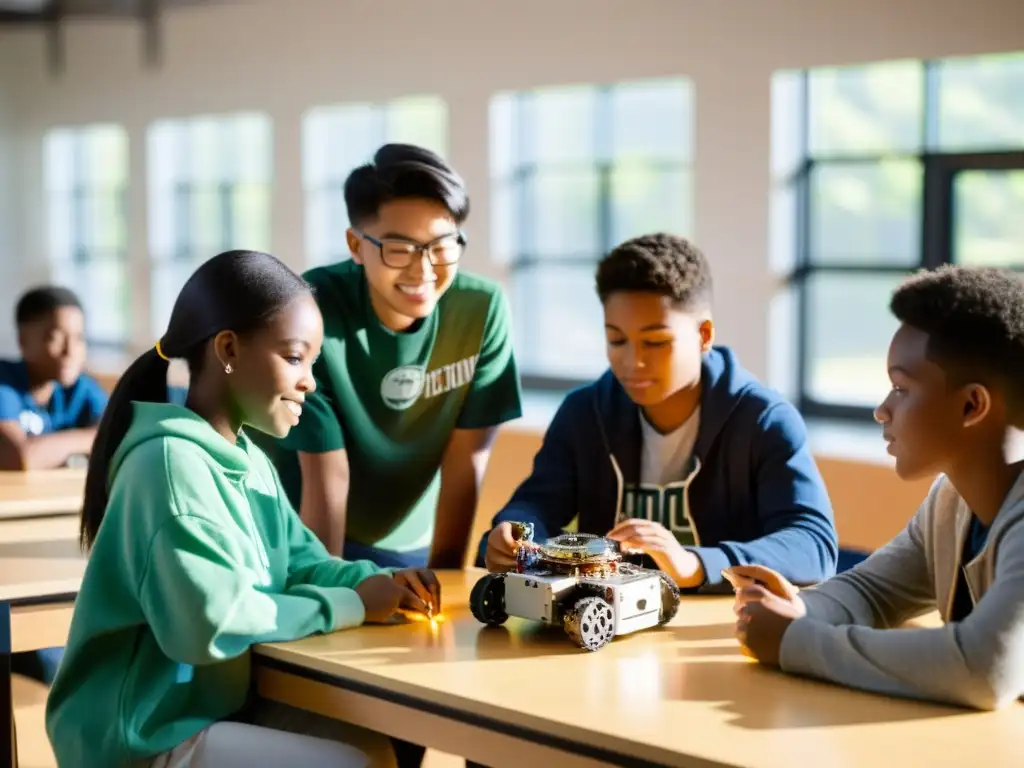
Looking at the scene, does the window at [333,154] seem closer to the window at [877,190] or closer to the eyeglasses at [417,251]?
the window at [877,190]

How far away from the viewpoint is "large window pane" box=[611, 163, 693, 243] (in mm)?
7012

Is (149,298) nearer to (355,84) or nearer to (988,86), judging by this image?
(355,84)

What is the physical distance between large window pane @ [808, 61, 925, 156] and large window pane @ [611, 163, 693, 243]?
838 mm

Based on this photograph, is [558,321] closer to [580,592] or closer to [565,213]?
[565,213]

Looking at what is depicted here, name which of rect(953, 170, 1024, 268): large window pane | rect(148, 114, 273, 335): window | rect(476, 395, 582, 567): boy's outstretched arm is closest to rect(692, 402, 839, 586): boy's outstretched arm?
rect(476, 395, 582, 567): boy's outstretched arm

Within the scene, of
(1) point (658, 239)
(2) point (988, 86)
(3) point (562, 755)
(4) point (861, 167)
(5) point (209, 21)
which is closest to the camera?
(3) point (562, 755)

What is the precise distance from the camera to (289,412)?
2020 millimetres

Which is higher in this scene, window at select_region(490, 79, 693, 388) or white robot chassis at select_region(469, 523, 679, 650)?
window at select_region(490, 79, 693, 388)

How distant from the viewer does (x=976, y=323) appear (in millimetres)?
1739

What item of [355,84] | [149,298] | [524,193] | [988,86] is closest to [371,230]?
[988,86]

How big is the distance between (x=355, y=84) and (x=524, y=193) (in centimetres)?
130

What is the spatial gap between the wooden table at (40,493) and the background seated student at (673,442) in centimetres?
109

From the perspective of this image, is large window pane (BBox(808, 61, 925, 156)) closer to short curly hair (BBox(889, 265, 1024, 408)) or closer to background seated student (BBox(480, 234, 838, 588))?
background seated student (BBox(480, 234, 838, 588))

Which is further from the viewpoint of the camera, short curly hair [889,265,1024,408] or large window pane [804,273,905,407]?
large window pane [804,273,905,407]
